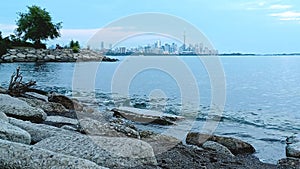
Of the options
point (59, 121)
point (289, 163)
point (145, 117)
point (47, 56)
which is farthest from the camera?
point (47, 56)

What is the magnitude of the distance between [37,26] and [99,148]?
62.7m

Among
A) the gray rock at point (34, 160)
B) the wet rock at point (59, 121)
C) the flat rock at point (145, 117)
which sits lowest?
the flat rock at point (145, 117)

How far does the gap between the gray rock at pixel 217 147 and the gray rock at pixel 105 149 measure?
2.67 meters

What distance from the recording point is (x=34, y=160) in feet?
14.0

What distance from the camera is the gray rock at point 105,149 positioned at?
16.5 feet

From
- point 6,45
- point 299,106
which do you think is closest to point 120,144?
point 299,106

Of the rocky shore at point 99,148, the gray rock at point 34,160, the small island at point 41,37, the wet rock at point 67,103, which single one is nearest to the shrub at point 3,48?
the small island at point 41,37

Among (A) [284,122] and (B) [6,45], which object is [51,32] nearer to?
(B) [6,45]

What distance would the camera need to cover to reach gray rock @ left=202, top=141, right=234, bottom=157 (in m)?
7.82

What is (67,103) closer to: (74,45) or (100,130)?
(100,130)

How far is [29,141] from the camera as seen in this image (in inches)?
215

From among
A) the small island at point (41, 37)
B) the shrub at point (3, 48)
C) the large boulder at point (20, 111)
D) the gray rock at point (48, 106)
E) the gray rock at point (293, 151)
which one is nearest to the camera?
the large boulder at point (20, 111)

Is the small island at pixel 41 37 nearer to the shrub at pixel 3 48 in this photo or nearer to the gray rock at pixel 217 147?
the shrub at pixel 3 48

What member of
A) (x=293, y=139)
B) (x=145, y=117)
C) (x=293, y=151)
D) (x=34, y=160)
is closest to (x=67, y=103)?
(x=145, y=117)
